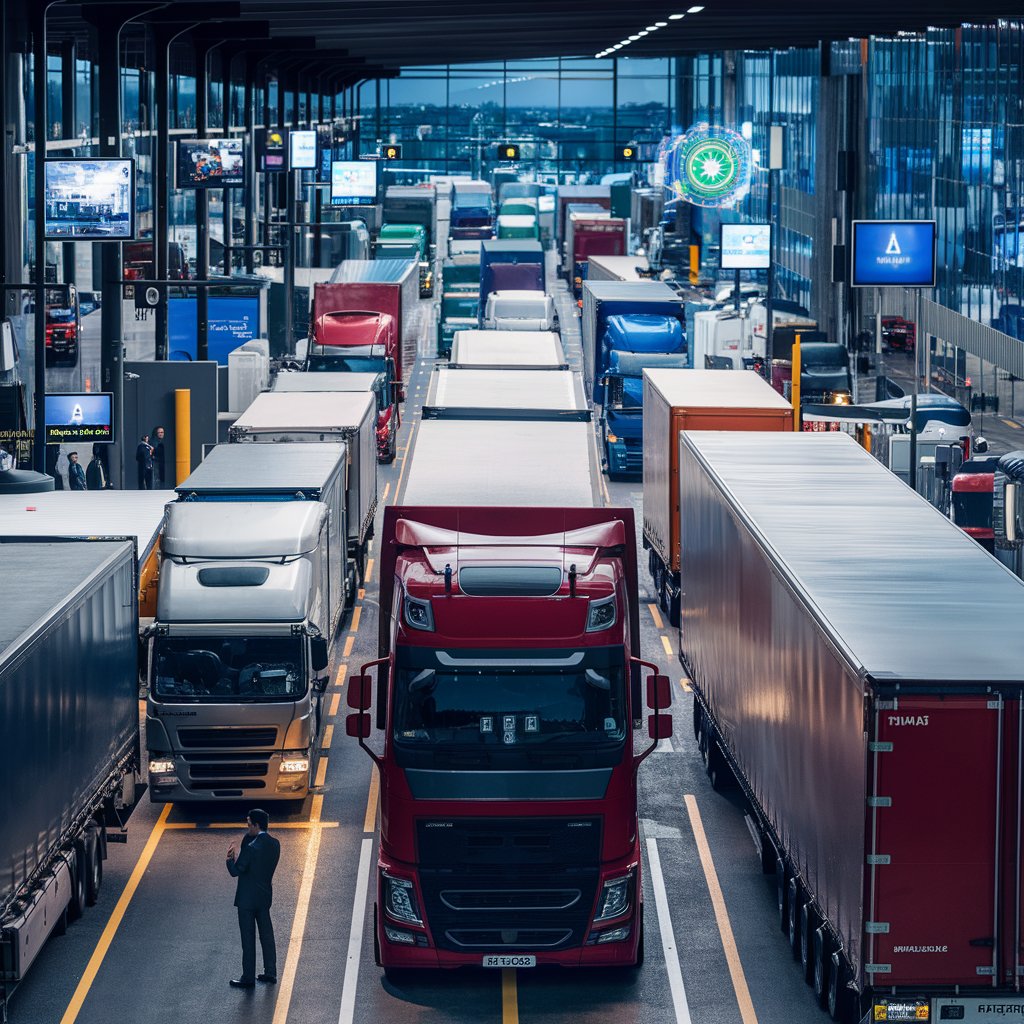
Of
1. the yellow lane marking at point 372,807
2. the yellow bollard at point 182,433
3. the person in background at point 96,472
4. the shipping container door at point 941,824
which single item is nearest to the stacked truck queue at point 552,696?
the shipping container door at point 941,824

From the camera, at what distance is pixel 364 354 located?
48094 millimetres

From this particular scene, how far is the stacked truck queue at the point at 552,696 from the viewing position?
13344 mm

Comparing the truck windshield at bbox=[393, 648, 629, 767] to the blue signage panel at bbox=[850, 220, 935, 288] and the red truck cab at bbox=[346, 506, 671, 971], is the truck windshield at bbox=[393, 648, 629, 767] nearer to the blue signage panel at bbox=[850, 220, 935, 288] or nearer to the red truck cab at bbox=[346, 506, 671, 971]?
the red truck cab at bbox=[346, 506, 671, 971]

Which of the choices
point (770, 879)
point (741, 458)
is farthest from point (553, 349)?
point (770, 879)

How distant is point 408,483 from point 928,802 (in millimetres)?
9295

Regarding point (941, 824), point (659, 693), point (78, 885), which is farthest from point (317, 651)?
point (941, 824)

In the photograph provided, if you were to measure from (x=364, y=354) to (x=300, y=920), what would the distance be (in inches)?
1207

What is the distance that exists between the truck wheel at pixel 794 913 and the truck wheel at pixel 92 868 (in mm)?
6432

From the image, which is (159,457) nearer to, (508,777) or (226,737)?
(226,737)

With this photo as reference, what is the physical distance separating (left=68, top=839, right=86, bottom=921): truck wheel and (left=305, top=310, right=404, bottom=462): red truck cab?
94.4 feet

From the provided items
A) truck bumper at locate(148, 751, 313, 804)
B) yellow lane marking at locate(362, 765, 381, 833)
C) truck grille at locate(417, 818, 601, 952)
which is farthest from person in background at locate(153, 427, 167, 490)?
truck grille at locate(417, 818, 601, 952)

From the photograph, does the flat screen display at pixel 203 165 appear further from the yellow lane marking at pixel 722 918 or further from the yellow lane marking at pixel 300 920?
the yellow lane marking at pixel 722 918

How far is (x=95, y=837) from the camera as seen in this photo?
1864 cm

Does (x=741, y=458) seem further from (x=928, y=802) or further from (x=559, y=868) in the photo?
(x=928, y=802)
